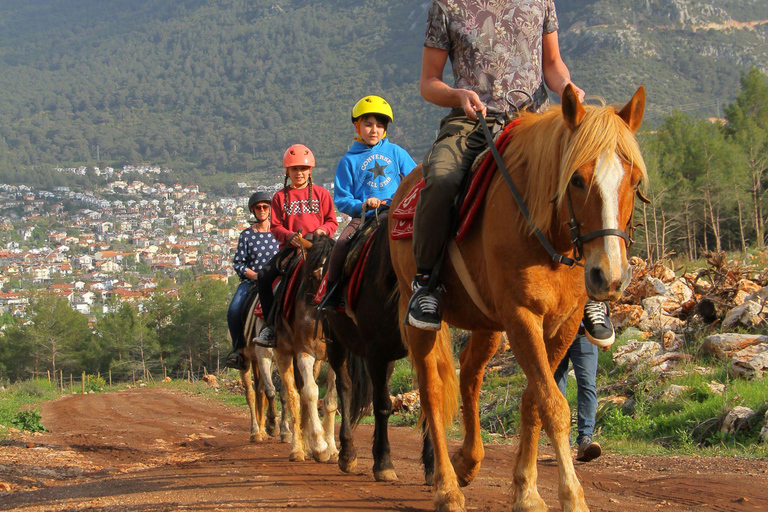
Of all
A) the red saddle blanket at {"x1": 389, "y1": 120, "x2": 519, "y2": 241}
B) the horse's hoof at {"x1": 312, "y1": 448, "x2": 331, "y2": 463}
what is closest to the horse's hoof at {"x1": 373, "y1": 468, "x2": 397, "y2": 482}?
the horse's hoof at {"x1": 312, "y1": 448, "x2": 331, "y2": 463}

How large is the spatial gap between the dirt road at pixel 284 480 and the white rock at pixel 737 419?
936 millimetres

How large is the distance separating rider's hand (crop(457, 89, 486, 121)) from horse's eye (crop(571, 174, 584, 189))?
1161 millimetres

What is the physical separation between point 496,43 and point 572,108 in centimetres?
134

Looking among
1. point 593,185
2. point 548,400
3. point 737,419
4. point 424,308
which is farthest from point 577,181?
point 737,419

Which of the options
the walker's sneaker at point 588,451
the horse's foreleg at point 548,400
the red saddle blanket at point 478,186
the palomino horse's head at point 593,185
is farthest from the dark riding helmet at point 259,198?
the horse's foreleg at point 548,400

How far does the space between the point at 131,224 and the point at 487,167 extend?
641 feet

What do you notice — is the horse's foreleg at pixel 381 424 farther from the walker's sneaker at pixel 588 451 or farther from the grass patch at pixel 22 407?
the grass patch at pixel 22 407

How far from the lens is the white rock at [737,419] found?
7898 millimetres

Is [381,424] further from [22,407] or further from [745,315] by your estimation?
[22,407]

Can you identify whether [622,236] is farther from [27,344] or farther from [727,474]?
[27,344]

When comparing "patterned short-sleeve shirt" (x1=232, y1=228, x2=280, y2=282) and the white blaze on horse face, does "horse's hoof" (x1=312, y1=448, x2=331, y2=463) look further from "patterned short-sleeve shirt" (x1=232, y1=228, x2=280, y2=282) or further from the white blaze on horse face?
the white blaze on horse face

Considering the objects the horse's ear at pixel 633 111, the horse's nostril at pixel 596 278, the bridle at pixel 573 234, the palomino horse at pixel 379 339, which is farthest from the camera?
the palomino horse at pixel 379 339

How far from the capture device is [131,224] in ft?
625

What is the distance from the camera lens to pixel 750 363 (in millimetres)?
9312
